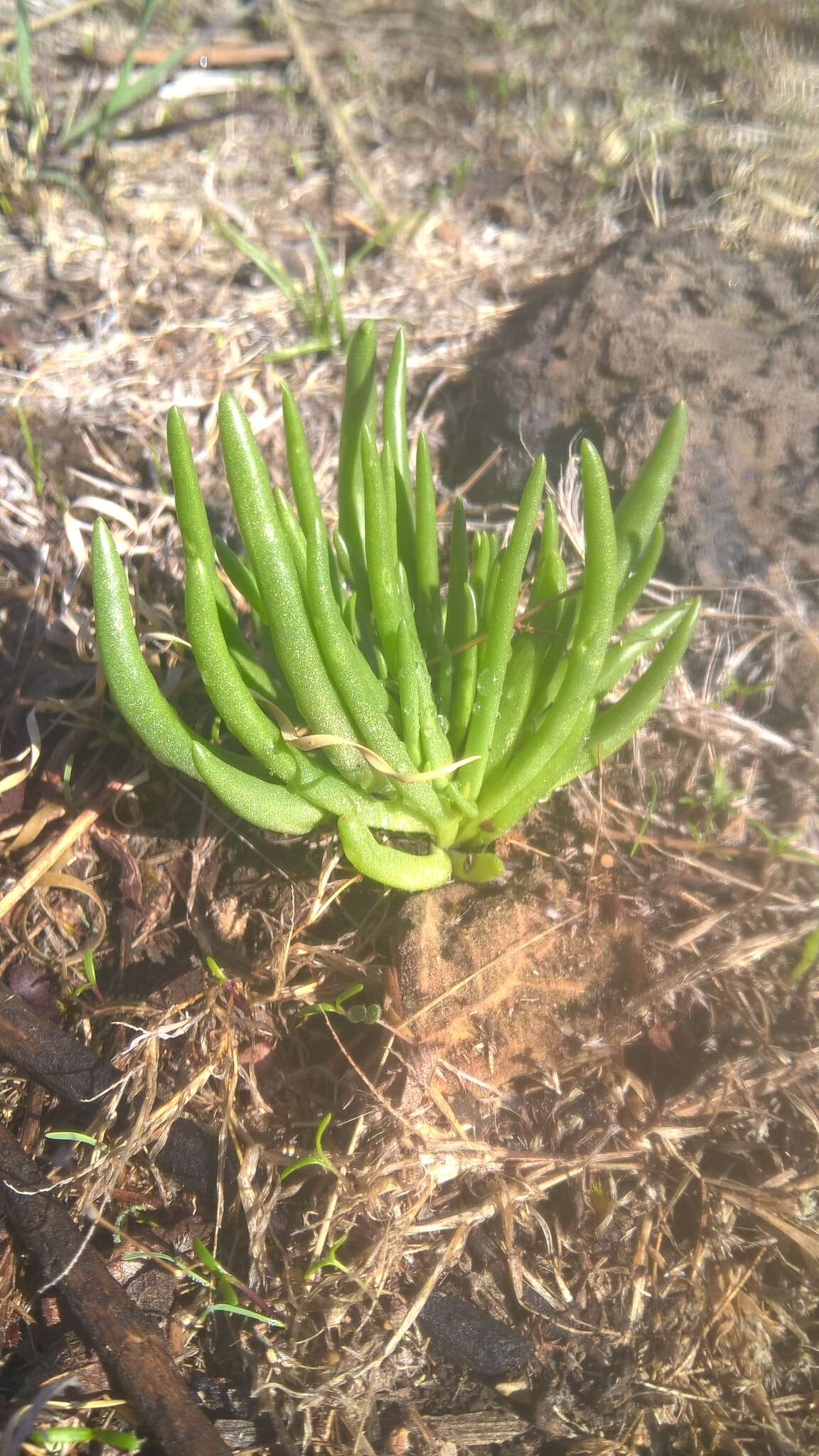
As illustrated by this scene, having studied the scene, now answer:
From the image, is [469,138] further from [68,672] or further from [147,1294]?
[147,1294]

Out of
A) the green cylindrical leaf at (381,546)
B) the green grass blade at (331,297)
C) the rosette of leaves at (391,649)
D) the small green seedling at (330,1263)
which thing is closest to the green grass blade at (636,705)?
the rosette of leaves at (391,649)

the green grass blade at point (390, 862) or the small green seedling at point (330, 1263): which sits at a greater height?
→ the green grass blade at point (390, 862)

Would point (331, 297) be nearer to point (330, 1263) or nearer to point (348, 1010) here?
point (348, 1010)

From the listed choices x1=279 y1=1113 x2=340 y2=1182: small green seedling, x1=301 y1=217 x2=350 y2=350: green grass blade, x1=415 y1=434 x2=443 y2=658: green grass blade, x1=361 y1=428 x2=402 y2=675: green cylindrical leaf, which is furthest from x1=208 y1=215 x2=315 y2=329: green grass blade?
x1=279 y1=1113 x2=340 y2=1182: small green seedling

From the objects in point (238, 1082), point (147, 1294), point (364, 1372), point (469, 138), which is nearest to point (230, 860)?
point (238, 1082)

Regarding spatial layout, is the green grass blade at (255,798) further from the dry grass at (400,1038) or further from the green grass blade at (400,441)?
the green grass blade at (400,441)

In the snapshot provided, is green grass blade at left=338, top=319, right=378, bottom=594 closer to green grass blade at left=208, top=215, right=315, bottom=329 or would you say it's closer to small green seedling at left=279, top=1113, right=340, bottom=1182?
small green seedling at left=279, top=1113, right=340, bottom=1182
